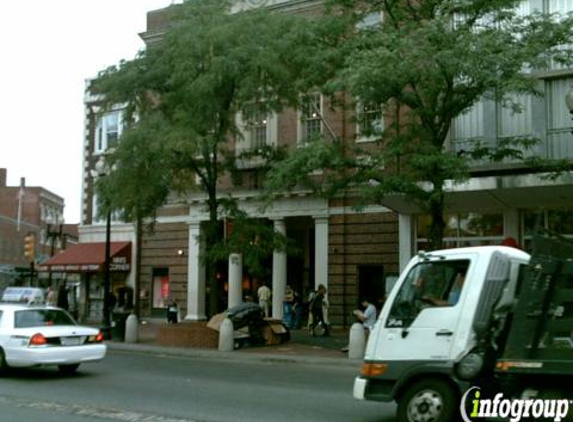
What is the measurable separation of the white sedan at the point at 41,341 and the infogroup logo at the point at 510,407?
8.58 metres

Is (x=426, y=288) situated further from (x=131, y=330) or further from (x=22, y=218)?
(x=22, y=218)

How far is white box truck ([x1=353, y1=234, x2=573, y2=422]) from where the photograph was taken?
7473 millimetres

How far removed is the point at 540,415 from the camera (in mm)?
7508

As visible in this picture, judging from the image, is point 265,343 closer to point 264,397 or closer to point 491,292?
point 264,397

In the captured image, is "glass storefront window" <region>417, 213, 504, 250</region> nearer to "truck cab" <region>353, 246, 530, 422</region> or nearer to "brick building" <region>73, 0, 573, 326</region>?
"brick building" <region>73, 0, 573, 326</region>

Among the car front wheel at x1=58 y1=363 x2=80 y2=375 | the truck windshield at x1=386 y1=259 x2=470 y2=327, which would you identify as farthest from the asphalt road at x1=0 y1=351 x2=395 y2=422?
the truck windshield at x1=386 y1=259 x2=470 y2=327

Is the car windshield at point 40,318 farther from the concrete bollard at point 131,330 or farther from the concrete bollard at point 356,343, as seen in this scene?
the concrete bollard at point 131,330

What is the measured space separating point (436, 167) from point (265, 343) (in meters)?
8.61

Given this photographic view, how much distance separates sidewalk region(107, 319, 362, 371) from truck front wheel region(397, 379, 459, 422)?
8.38m

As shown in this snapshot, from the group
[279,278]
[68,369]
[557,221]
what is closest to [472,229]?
[557,221]

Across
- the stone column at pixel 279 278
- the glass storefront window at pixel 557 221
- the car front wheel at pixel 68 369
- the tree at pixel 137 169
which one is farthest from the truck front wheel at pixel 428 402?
the stone column at pixel 279 278

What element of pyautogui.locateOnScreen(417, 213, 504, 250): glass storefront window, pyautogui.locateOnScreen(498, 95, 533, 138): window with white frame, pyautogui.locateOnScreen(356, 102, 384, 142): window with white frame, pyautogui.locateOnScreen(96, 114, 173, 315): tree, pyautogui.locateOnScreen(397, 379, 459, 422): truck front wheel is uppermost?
pyautogui.locateOnScreen(498, 95, 533, 138): window with white frame

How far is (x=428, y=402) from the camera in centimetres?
840

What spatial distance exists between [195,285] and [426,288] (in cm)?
2273
